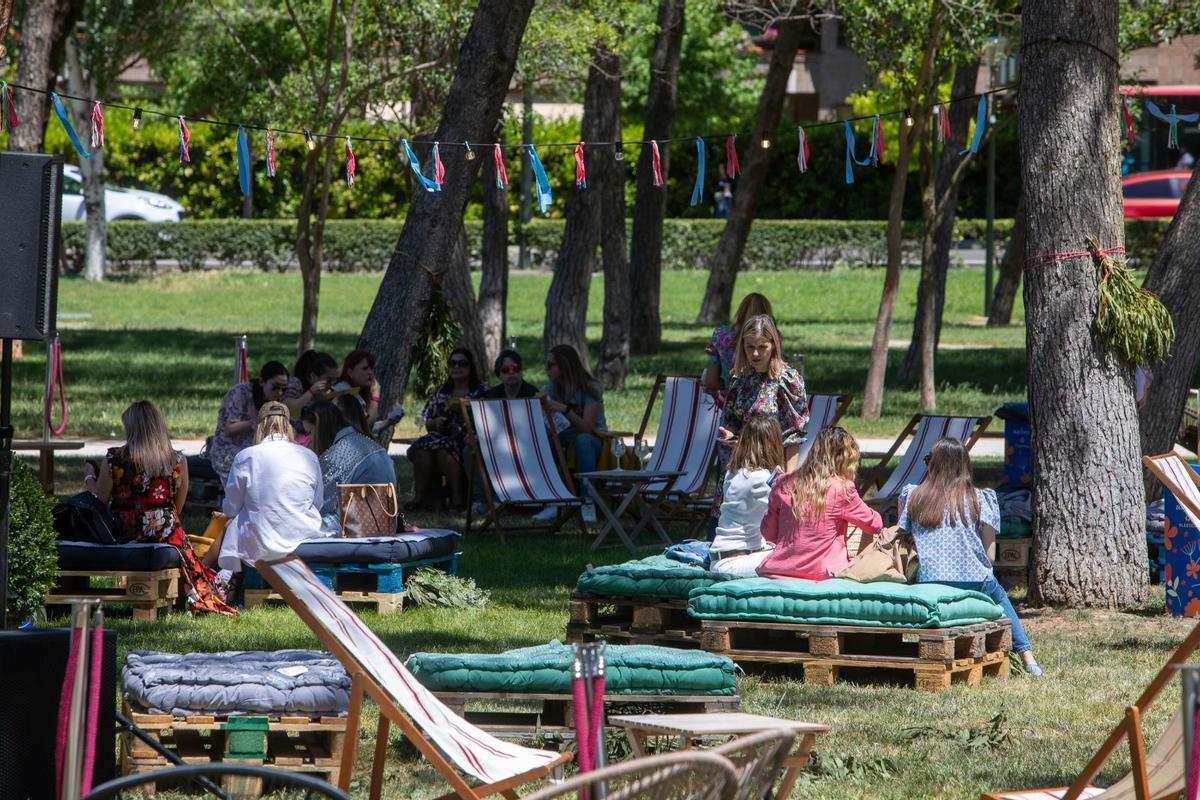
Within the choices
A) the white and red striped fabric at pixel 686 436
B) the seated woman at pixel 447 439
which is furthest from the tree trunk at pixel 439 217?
the white and red striped fabric at pixel 686 436

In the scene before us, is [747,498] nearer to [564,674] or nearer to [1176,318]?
[564,674]

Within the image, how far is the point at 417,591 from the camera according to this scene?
8.69 metres

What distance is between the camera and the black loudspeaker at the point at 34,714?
15.0 ft

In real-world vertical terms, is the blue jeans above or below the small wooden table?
below

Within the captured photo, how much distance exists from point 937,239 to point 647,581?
40.6 ft

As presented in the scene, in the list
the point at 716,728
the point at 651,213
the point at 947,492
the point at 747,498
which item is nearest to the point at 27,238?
the point at 716,728

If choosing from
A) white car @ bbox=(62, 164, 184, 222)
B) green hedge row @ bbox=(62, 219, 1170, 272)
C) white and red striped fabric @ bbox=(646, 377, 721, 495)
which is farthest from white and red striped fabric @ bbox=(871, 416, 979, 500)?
white car @ bbox=(62, 164, 184, 222)

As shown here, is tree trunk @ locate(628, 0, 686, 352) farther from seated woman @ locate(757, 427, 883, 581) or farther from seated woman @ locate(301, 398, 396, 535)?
seated woman @ locate(757, 427, 883, 581)

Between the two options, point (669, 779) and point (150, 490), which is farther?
point (150, 490)

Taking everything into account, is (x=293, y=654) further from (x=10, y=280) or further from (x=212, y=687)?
(x=10, y=280)

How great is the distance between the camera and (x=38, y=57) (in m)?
18.6

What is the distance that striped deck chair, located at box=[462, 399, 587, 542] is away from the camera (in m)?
11.0

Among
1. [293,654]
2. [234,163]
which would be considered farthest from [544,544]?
[234,163]

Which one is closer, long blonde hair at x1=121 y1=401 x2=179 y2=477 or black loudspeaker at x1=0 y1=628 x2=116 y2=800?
black loudspeaker at x1=0 y1=628 x2=116 y2=800
